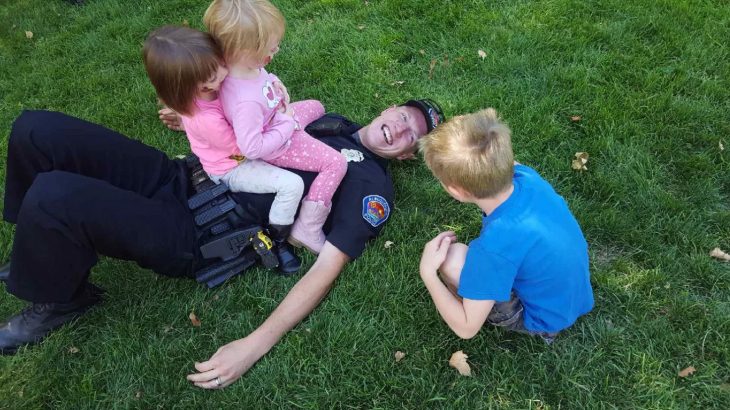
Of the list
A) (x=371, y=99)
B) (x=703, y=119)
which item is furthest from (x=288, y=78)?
(x=703, y=119)

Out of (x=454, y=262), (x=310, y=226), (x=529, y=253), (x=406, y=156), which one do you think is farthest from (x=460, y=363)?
(x=406, y=156)

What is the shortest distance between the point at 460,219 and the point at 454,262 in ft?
3.32

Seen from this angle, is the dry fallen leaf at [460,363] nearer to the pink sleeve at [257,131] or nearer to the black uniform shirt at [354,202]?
the black uniform shirt at [354,202]

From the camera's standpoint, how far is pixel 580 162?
3.89m

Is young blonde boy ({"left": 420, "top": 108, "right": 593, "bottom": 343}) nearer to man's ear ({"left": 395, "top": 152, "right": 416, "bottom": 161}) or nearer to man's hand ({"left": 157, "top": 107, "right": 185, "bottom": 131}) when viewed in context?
man's ear ({"left": 395, "top": 152, "right": 416, "bottom": 161})

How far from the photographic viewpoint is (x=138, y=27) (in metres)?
5.84

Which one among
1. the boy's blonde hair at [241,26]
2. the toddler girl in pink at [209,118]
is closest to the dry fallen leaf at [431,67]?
the toddler girl in pink at [209,118]

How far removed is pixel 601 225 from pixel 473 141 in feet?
5.36

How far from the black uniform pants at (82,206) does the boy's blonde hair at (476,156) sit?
1.59 metres

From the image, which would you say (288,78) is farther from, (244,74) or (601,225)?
(601,225)

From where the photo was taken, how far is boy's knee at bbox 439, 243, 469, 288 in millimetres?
2643

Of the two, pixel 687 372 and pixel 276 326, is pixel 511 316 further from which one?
pixel 276 326

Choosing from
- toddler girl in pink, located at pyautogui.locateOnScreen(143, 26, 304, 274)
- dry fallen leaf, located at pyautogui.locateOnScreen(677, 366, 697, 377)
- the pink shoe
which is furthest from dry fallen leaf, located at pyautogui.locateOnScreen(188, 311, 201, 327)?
dry fallen leaf, located at pyautogui.locateOnScreen(677, 366, 697, 377)

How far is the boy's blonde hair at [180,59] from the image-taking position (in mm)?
2617
